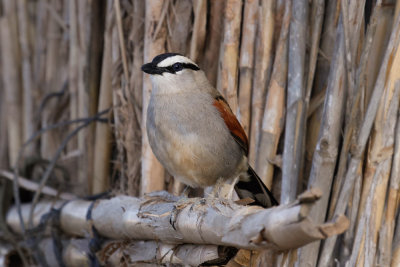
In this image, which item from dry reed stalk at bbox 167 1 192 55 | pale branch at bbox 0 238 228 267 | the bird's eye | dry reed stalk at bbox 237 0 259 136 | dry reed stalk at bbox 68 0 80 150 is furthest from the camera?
dry reed stalk at bbox 68 0 80 150

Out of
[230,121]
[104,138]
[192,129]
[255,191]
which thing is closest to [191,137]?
[192,129]

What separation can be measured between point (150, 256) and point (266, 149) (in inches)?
36.6

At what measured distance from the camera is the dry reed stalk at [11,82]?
4828 mm

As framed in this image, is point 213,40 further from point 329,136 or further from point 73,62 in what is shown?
point 73,62

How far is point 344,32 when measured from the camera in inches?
110

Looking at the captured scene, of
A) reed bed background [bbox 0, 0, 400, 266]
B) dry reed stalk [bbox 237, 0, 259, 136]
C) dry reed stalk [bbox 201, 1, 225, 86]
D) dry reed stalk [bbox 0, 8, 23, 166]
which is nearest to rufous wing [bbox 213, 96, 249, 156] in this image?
reed bed background [bbox 0, 0, 400, 266]

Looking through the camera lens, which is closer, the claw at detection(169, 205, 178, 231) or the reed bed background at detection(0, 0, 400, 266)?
the claw at detection(169, 205, 178, 231)

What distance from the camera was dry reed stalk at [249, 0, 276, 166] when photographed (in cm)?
328

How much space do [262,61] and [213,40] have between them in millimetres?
419

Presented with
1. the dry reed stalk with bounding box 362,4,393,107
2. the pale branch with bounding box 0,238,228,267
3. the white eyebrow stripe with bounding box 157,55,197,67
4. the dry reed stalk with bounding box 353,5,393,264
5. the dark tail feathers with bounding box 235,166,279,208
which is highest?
the dry reed stalk with bounding box 362,4,393,107

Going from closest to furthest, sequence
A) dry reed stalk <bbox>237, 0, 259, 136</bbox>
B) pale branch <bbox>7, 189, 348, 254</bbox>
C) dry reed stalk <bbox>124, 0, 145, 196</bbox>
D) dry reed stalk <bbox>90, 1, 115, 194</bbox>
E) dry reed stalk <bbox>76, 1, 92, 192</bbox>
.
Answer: pale branch <bbox>7, 189, 348, 254</bbox>, dry reed stalk <bbox>237, 0, 259, 136</bbox>, dry reed stalk <bbox>124, 0, 145, 196</bbox>, dry reed stalk <bbox>90, 1, 115, 194</bbox>, dry reed stalk <bbox>76, 1, 92, 192</bbox>

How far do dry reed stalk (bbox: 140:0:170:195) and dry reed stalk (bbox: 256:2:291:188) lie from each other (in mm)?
729

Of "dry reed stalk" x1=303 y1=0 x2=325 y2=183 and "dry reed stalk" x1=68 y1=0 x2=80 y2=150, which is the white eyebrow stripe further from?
"dry reed stalk" x1=68 y1=0 x2=80 y2=150

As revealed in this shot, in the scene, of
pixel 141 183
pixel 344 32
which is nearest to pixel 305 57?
pixel 344 32
